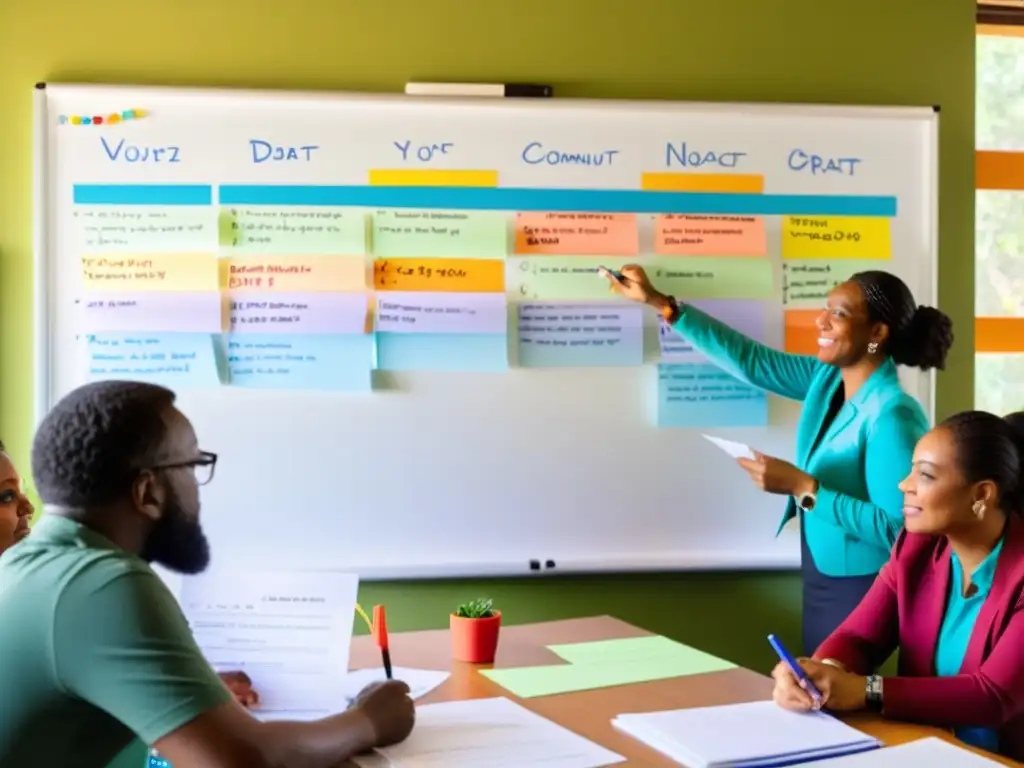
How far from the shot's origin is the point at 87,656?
108 cm

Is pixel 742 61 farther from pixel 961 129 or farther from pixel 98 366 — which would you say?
pixel 98 366

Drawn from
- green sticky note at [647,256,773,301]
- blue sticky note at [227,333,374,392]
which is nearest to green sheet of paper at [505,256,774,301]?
green sticky note at [647,256,773,301]

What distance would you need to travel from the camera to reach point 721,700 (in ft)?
5.21

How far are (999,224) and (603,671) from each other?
2.03 metres

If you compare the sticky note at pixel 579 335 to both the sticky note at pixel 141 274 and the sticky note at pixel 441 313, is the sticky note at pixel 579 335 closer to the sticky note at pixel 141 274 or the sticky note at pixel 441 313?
the sticky note at pixel 441 313

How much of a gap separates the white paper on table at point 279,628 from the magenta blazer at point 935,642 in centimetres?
83

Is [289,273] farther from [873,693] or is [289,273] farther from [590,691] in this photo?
[873,693]

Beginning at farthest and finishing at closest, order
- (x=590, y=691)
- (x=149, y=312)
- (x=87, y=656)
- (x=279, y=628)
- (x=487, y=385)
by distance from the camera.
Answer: (x=487, y=385) → (x=149, y=312) → (x=590, y=691) → (x=279, y=628) → (x=87, y=656)

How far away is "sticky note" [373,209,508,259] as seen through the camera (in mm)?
2529

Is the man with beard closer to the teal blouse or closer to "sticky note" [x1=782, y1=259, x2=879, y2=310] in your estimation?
the teal blouse

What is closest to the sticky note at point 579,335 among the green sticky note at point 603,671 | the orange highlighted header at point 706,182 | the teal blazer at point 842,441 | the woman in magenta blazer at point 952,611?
the teal blazer at point 842,441

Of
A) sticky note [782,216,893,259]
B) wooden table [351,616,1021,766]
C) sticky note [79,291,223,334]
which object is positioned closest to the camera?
wooden table [351,616,1021,766]

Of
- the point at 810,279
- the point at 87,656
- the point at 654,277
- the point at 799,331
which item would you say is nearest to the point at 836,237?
the point at 810,279

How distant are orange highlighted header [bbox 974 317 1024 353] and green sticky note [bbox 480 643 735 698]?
62.8 inches
